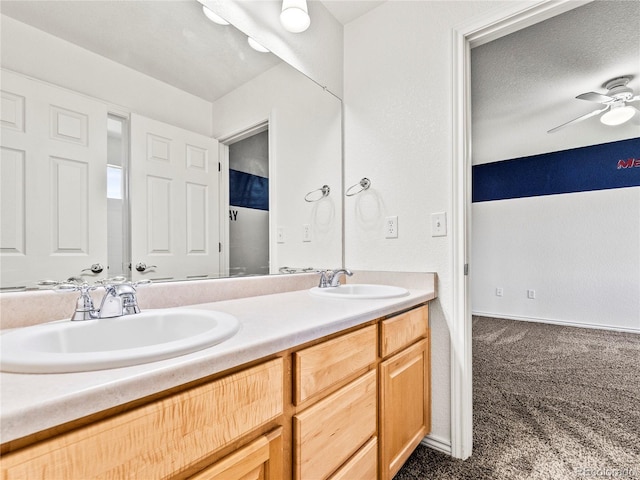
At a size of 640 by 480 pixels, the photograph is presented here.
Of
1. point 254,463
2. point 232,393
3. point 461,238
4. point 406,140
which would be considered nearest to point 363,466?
point 254,463

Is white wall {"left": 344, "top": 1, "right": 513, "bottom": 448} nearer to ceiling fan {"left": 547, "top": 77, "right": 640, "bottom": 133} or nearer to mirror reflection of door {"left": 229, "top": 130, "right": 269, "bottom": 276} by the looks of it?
mirror reflection of door {"left": 229, "top": 130, "right": 269, "bottom": 276}

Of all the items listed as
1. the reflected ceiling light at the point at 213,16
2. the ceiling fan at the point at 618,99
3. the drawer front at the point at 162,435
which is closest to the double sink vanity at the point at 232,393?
the drawer front at the point at 162,435

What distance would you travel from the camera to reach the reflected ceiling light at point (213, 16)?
1.32 m

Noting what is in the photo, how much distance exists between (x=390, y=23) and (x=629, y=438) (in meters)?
2.48

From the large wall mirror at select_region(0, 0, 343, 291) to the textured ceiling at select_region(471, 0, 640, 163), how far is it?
1.70m

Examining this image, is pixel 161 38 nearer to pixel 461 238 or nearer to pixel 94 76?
pixel 94 76

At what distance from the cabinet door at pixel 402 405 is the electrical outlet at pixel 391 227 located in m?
0.56

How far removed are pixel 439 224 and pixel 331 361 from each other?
3.10ft

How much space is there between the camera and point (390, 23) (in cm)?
177

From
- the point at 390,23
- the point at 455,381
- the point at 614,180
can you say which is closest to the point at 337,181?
the point at 390,23

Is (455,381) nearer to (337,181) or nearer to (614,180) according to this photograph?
(337,181)

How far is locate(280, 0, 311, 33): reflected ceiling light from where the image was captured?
1546 mm

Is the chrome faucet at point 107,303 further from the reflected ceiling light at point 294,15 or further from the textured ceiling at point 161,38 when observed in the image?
the reflected ceiling light at point 294,15

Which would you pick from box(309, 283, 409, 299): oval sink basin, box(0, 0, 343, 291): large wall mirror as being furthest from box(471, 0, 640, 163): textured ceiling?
box(309, 283, 409, 299): oval sink basin
